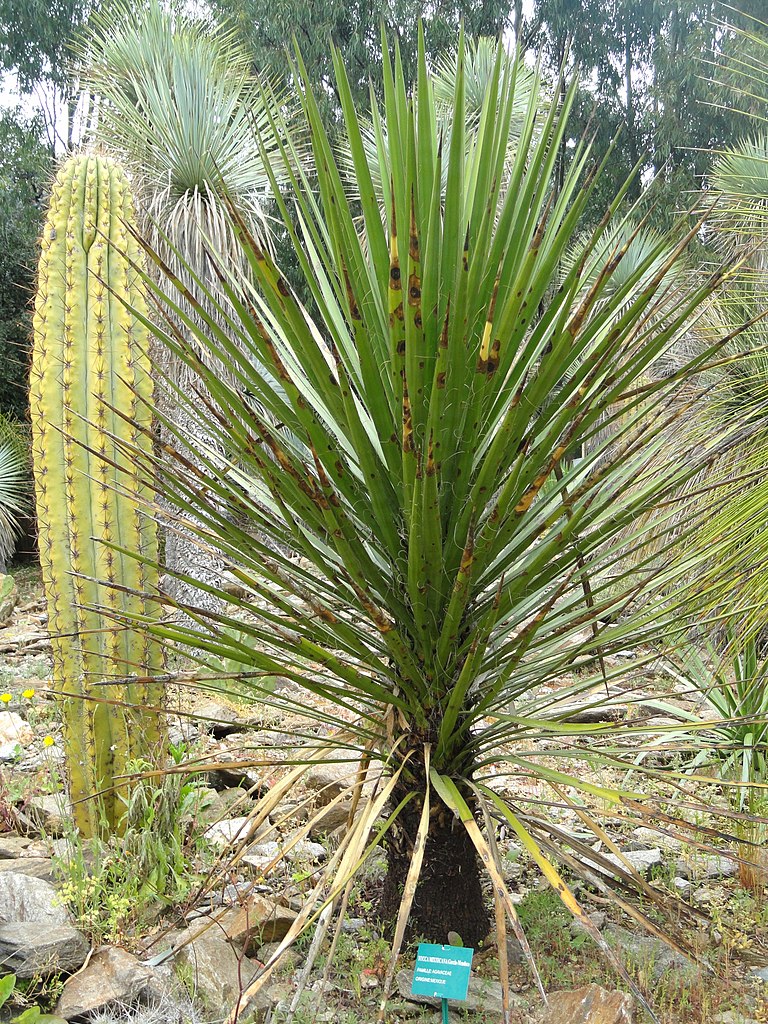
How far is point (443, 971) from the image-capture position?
2.06 meters

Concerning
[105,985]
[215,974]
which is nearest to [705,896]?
[215,974]

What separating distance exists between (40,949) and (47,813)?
45.8 inches

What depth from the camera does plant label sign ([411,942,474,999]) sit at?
2.04 m

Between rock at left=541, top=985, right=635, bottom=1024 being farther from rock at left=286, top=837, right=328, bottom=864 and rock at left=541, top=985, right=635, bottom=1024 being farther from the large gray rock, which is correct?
rock at left=286, top=837, right=328, bottom=864

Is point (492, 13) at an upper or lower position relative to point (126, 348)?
upper

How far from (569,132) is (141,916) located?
63.2ft

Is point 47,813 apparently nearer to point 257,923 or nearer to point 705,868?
point 257,923

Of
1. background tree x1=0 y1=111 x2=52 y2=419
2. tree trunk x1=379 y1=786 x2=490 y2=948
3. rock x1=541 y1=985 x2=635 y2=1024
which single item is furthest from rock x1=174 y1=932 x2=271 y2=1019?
background tree x1=0 y1=111 x2=52 y2=419

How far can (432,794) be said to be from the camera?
237 centimetres

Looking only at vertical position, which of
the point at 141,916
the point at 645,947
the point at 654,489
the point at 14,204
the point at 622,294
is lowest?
the point at 645,947

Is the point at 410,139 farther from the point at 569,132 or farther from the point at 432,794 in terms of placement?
the point at 569,132

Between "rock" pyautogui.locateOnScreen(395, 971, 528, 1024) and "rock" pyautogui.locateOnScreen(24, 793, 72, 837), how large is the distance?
1.50 meters

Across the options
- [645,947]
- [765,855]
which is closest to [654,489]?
[645,947]

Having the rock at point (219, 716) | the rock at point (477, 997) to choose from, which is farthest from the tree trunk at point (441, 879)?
the rock at point (219, 716)
